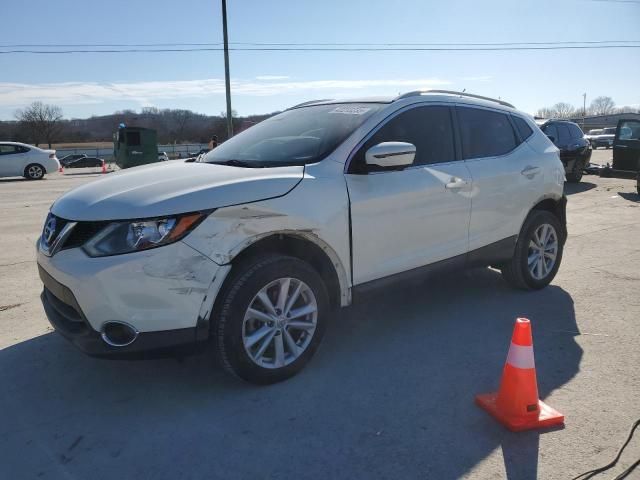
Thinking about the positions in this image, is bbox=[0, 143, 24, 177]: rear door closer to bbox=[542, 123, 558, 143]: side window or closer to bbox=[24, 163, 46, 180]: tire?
bbox=[24, 163, 46, 180]: tire

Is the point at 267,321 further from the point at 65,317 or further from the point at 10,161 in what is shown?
the point at 10,161

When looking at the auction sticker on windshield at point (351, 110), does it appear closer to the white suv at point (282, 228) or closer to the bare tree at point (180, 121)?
the white suv at point (282, 228)

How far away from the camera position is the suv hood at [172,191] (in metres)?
2.69

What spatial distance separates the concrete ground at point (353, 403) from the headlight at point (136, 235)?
96 cm

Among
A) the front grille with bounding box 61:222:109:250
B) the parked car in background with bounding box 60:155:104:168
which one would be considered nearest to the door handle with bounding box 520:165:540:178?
the front grille with bounding box 61:222:109:250

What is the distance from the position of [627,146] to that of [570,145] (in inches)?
71.6

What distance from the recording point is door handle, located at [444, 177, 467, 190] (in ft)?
12.9

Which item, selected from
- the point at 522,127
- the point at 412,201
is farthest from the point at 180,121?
the point at 412,201

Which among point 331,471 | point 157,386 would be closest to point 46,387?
point 157,386

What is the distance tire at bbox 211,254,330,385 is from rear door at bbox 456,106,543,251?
1.73 meters

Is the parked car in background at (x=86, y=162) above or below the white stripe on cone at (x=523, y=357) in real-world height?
below

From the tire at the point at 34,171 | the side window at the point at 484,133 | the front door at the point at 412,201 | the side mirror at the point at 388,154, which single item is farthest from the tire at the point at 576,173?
the tire at the point at 34,171

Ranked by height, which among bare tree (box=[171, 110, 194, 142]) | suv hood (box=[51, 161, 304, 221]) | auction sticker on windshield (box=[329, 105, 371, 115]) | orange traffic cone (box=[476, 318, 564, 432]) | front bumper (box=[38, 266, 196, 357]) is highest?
bare tree (box=[171, 110, 194, 142])

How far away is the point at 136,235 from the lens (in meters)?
2.64
